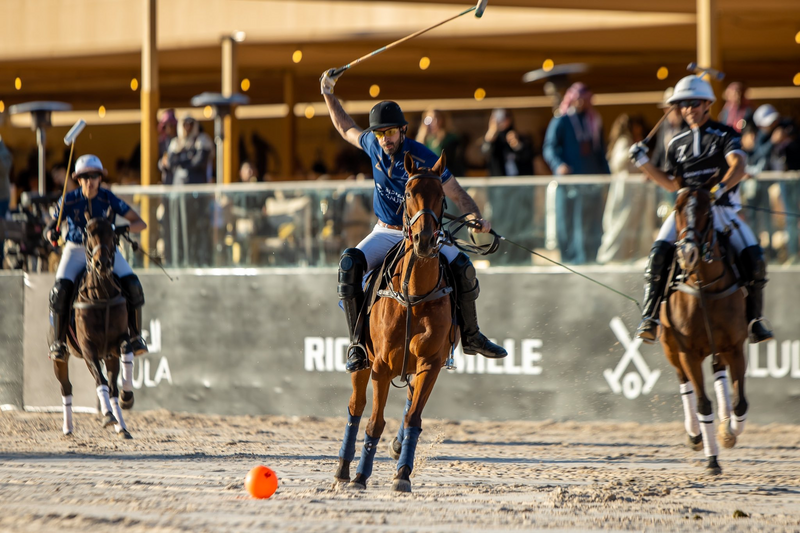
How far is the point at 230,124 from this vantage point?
18812mm

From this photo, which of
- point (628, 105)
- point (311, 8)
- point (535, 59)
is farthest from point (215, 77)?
point (628, 105)

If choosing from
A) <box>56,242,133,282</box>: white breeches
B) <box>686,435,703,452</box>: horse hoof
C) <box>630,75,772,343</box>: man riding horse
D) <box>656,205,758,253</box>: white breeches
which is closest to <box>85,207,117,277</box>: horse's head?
<box>56,242,133,282</box>: white breeches

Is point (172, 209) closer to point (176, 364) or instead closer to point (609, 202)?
point (176, 364)

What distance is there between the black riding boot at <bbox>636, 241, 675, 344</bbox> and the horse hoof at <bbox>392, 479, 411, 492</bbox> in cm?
286

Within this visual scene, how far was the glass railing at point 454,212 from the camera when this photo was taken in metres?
13.0

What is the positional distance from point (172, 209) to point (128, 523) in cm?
765

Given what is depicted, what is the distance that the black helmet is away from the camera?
8.82 m

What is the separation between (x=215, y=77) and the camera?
25.5 m

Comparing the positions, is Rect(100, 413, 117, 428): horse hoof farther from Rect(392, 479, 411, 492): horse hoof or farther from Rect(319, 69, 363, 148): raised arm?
Rect(392, 479, 411, 492): horse hoof

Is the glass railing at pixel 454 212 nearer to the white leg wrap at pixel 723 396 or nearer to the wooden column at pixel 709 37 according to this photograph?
the wooden column at pixel 709 37

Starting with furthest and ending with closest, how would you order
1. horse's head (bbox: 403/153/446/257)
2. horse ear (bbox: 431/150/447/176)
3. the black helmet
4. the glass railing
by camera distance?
the glass railing
the black helmet
horse ear (bbox: 431/150/447/176)
horse's head (bbox: 403/153/446/257)

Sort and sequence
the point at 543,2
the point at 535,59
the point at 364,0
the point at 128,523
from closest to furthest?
the point at 128,523 → the point at 543,2 → the point at 364,0 → the point at 535,59

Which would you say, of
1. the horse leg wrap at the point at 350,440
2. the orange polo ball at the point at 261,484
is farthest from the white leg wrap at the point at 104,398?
the orange polo ball at the point at 261,484

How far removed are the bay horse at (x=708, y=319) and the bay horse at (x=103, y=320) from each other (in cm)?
563
